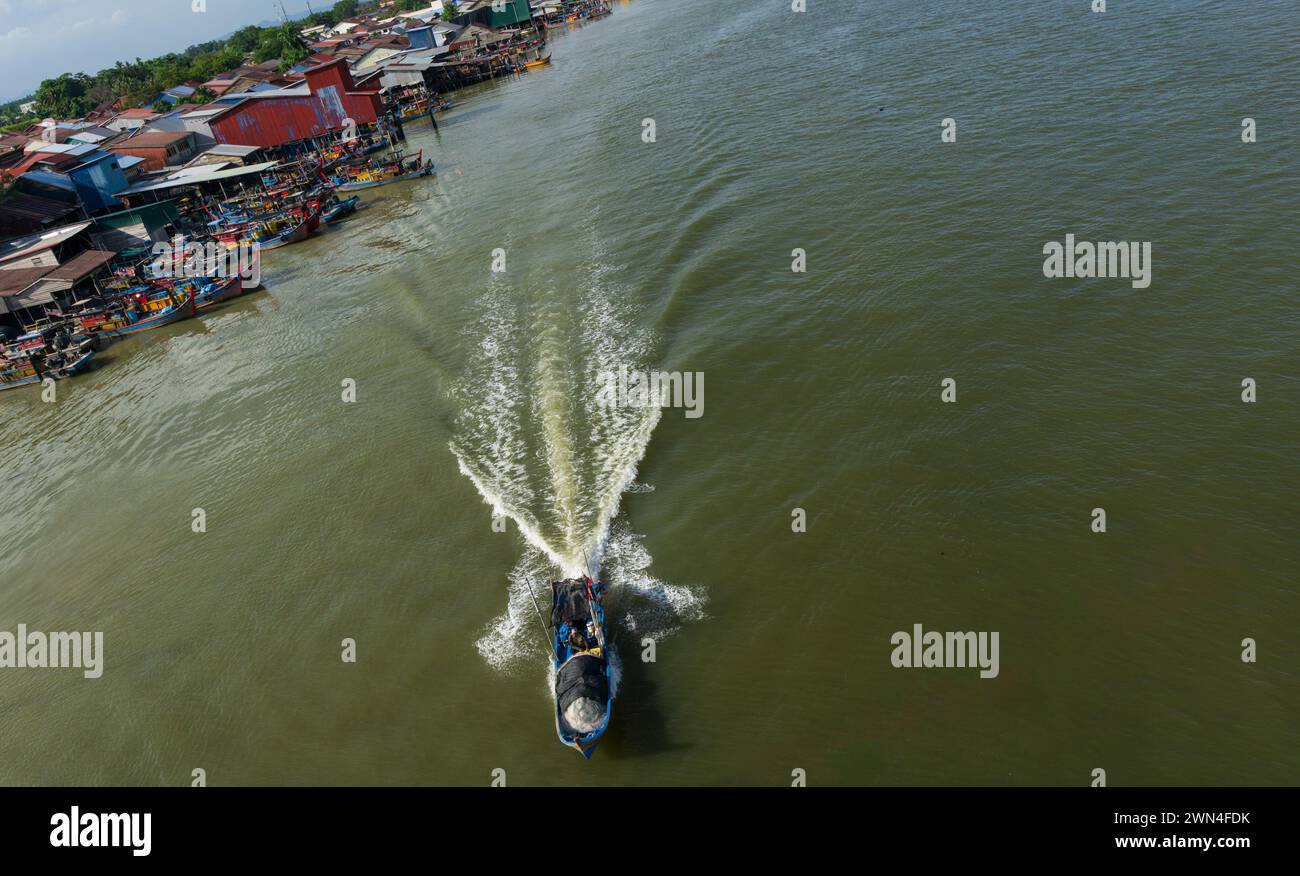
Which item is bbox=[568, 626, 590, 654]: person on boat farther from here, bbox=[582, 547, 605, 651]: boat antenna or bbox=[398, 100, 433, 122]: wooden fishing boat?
bbox=[398, 100, 433, 122]: wooden fishing boat

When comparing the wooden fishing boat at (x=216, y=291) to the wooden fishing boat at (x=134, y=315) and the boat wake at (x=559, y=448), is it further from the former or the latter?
the boat wake at (x=559, y=448)

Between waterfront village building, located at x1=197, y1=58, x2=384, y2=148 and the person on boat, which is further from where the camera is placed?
waterfront village building, located at x1=197, y1=58, x2=384, y2=148

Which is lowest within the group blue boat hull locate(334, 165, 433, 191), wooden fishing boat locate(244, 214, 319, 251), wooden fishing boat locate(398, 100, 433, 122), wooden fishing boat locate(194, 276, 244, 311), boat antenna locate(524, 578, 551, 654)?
boat antenna locate(524, 578, 551, 654)

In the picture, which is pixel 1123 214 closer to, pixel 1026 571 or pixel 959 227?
pixel 959 227

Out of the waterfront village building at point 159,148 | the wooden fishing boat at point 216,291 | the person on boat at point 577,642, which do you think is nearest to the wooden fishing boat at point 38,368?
the wooden fishing boat at point 216,291

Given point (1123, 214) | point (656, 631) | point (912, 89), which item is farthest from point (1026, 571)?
point (912, 89)

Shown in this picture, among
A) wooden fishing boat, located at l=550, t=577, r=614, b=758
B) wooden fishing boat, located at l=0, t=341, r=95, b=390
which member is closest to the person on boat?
wooden fishing boat, located at l=550, t=577, r=614, b=758
